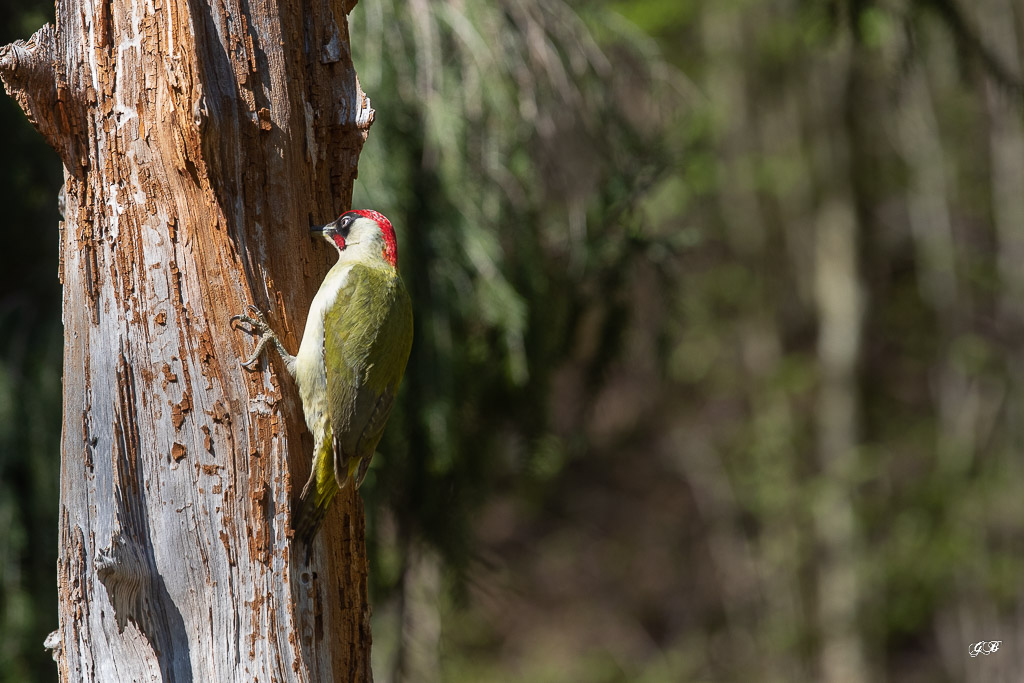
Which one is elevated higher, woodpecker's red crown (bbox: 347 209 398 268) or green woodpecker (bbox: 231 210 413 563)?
woodpecker's red crown (bbox: 347 209 398 268)

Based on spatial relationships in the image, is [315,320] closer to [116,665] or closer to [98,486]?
[98,486]

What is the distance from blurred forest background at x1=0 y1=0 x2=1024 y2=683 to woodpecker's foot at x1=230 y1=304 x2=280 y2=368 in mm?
1166

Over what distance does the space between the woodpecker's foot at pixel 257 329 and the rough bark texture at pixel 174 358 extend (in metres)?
0.02

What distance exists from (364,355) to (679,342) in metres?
5.08

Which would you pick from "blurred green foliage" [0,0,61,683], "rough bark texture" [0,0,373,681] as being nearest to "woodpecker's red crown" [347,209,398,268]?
"rough bark texture" [0,0,373,681]

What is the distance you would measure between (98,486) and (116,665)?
0.39 metres

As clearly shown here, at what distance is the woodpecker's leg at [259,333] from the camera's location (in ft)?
6.38

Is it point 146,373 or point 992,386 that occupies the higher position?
point 146,373

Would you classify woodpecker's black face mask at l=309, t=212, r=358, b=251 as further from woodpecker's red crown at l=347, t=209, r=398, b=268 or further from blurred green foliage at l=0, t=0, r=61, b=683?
blurred green foliage at l=0, t=0, r=61, b=683

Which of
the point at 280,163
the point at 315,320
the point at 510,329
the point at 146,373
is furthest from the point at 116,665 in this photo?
the point at 510,329

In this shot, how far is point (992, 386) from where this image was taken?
7.80 meters

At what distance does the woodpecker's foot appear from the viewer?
1941 millimetres

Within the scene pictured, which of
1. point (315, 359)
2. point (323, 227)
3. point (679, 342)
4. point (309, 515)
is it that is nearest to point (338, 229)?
point (323, 227)

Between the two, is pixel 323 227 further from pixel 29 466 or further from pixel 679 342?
pixel 679 342
